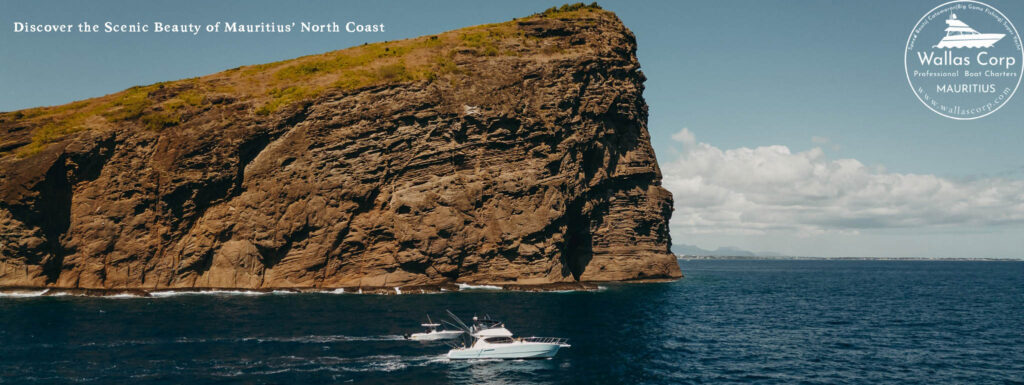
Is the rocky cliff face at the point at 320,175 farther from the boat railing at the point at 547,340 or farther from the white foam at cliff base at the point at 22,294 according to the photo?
the boat railing at the point at 547,340

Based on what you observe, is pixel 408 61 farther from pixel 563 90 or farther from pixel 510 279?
pixel 510 279

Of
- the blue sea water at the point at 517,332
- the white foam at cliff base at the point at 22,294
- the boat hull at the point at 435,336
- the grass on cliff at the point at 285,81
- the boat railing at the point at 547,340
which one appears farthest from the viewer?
the grass on cliff at the point at 285,81

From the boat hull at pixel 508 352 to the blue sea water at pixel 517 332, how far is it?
1.08 metres

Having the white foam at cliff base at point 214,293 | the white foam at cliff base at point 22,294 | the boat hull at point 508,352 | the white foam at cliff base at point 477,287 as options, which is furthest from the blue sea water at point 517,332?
the white foam at cliff base at point 477,287

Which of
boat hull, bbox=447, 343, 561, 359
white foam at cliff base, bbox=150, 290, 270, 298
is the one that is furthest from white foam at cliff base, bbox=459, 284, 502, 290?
boat hull, bbox=447, 343, 561, 359

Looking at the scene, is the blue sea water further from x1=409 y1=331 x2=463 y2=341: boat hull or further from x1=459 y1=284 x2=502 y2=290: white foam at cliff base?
x1=459 y1=284 x2=502 y2=290: white foam at cliff base

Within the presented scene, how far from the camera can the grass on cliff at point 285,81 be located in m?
92.1

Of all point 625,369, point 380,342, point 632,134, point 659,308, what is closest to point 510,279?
point 659,308

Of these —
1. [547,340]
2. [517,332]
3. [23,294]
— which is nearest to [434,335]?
[517,332]

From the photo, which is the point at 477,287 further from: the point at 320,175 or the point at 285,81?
the point at 285,81

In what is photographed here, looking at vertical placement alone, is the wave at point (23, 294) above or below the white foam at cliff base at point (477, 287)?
above

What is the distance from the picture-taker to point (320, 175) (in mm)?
93125

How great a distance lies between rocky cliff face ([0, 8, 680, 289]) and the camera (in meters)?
87.7

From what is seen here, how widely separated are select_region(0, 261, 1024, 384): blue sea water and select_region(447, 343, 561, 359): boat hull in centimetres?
108
